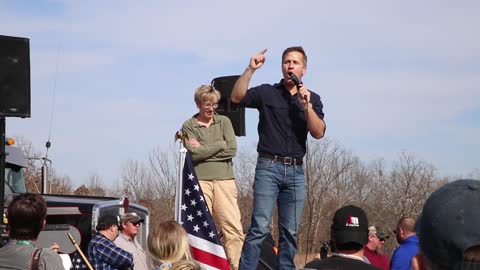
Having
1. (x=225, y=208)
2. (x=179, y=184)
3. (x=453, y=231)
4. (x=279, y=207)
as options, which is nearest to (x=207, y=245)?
(x=179, y=184)

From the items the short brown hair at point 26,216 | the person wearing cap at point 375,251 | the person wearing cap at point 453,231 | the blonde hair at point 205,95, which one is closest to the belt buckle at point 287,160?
the blonde hair at point 205,95

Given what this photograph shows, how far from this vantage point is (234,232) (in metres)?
8.42

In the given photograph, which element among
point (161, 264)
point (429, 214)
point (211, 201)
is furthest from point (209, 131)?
point (429, 214)

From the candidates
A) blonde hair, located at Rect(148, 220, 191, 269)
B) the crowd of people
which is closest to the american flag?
the crowd of people

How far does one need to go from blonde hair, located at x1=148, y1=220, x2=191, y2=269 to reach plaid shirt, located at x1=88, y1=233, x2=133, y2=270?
8.46ft

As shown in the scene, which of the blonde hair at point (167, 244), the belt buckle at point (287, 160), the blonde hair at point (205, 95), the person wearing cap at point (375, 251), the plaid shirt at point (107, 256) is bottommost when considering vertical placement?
the person wearing cap at point (375, 251)

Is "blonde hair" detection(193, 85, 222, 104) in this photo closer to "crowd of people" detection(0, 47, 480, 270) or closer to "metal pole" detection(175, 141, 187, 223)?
"crowd of people" detection(0, 47, 480, 270)

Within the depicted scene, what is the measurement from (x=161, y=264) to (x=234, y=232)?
107 inches

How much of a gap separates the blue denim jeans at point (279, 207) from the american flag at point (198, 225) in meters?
0.34

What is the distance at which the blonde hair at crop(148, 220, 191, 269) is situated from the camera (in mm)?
5730

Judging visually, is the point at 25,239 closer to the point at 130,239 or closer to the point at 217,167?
the point at 217,167

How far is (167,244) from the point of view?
225 inches

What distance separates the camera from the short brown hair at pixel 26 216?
16.2 ft

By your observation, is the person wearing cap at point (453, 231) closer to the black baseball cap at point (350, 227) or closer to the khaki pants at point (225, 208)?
the black baseball cap at point (350, 227)
